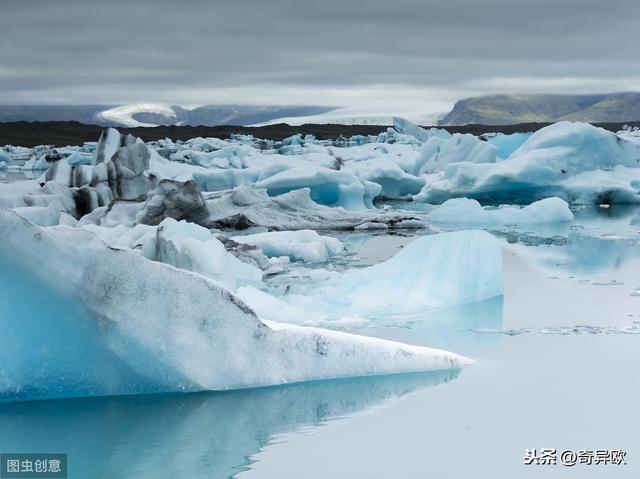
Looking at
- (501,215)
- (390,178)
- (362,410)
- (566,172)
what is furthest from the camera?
(390,178)

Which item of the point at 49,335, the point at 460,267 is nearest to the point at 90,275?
the point at 49,335

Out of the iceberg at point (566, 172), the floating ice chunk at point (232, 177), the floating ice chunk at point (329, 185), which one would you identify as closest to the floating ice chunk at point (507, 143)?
the iceberg at point (566, 172)

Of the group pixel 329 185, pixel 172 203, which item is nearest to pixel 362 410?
pixel 172 203

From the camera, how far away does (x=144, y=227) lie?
8141 millimetres

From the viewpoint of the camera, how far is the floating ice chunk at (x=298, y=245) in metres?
8.04

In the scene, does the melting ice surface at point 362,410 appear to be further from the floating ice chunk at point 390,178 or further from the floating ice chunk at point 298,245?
the floating ice chunk at point 390,178

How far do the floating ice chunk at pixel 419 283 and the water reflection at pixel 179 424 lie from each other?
1.52 meters

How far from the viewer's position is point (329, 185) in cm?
1323

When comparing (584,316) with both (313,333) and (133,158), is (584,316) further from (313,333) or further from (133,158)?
(133,158)

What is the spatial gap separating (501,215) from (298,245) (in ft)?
14.1

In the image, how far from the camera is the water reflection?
3.29m

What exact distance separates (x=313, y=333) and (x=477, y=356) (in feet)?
3.39

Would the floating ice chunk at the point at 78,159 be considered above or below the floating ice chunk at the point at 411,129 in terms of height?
below

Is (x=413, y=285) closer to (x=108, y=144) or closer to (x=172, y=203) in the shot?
(x=172, y=203)
